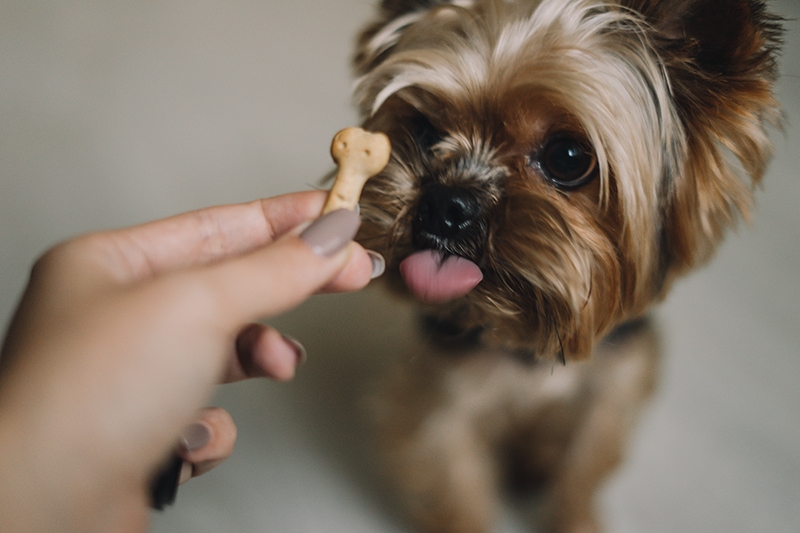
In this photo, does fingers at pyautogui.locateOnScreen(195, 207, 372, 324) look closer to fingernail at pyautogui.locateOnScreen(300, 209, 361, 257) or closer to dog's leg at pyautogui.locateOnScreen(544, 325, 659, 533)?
fingernail at pyautogui.locateOnScreen(300, 209, 361, 257)

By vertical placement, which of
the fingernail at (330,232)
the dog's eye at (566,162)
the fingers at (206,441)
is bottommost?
the fingers at (206,441)

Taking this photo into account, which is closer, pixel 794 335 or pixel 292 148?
pixel 794 335

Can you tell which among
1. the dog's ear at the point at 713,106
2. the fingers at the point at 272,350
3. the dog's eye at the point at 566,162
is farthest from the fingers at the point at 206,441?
the dog's ear at the point at 713,106

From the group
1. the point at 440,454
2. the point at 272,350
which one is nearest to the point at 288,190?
the point at 440,454

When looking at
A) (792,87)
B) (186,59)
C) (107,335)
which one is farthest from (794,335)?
(186,59)

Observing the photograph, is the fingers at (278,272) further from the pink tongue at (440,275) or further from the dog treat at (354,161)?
the pink tongue at (440,275)

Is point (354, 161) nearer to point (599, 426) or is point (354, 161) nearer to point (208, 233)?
point (208, 233)

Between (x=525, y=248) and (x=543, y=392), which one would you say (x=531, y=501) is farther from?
(x=525, y=248)

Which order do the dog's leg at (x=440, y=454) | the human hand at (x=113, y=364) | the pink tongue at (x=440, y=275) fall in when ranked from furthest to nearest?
1. the dog's leg at (x=440, y=454)
2. the pink tongue at (x=440, y=275)
3. the human hand at (x=113, y=364)
